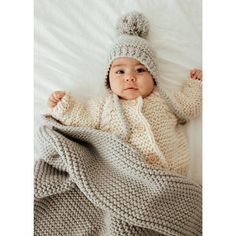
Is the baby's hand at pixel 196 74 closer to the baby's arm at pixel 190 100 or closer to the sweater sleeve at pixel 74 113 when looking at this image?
the baby's arm at pixel 190 100

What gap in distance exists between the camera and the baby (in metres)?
0.96

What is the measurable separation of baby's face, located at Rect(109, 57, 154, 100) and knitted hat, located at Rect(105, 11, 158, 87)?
2 centimetres

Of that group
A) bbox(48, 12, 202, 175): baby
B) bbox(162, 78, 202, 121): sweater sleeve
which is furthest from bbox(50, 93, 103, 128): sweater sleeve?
bbox(162, 78, 202, 121): sweater sleeve

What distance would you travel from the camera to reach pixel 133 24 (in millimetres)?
998

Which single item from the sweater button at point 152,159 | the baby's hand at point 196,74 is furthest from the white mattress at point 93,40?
the sweater button at point 152,159

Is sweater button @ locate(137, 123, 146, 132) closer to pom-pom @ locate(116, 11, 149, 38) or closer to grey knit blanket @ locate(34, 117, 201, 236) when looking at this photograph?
grey knit blanket @ locate(34, 117, 201, 236)

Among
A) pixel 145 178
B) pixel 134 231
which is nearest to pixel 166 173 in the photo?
pixel 145 178

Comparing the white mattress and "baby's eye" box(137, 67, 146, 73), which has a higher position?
the white mattress

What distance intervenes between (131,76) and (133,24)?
0.16 m

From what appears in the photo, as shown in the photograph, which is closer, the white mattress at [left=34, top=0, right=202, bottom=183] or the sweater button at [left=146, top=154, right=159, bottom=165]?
the sweater button at [left=146, top=154, right=159, bottom=165]

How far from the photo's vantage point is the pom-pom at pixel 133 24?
1.00 meters

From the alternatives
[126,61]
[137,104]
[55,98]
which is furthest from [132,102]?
[55,98]
